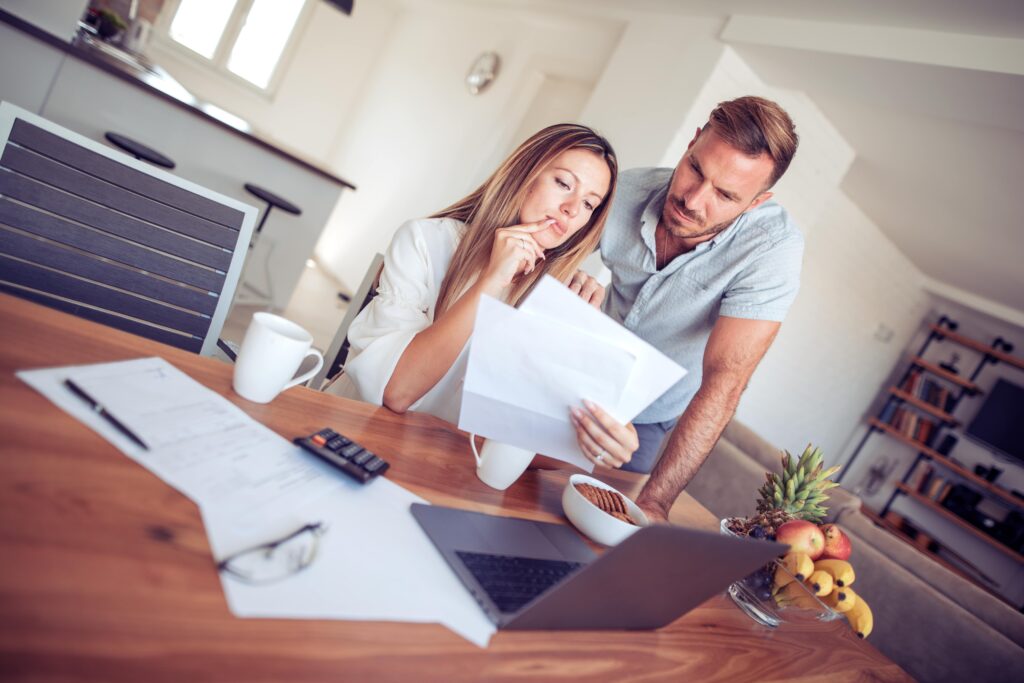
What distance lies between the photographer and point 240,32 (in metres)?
6.73

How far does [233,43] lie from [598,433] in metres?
7.61

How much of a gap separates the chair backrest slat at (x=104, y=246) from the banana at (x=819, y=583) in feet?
4.13

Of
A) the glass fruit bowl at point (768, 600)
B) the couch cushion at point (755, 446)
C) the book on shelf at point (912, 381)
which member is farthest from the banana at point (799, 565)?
the book on shelf at point (912, 381)

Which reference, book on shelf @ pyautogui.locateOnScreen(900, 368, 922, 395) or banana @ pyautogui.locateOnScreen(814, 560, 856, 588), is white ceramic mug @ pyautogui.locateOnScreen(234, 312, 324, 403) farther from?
book on shelf @ pyautogui.locateOnScreen(900, 368, 922, 395)

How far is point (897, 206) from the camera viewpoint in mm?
4906

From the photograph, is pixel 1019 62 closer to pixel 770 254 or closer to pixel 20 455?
pixel 770 254

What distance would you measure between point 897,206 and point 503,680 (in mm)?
5621

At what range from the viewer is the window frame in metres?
6.37

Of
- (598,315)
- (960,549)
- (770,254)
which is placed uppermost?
(770,254)

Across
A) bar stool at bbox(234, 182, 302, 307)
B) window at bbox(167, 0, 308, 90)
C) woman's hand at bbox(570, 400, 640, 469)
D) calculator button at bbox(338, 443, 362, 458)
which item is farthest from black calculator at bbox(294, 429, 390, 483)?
window at bbox(167, 0, 308, 90)

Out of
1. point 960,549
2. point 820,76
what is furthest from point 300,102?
point 960,549

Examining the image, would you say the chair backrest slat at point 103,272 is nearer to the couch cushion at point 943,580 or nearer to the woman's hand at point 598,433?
the woman's hand at point 598,433

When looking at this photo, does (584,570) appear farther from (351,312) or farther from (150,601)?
(351,312)

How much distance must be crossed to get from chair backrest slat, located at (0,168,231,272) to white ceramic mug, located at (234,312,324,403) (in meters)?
0.46
